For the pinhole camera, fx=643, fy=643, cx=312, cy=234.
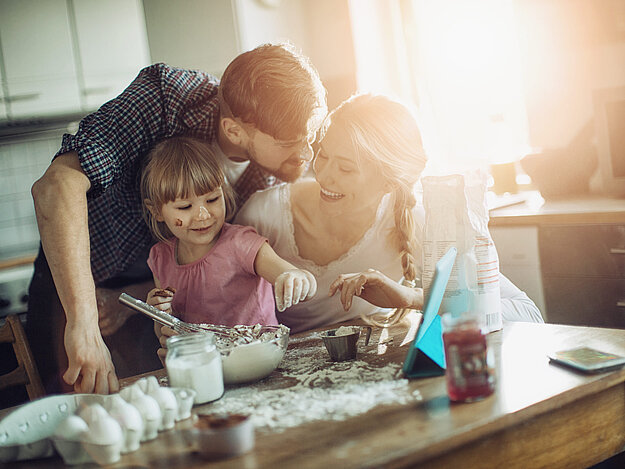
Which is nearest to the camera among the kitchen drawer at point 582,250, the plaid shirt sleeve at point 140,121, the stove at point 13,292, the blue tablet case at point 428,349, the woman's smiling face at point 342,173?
the blue tablet case at point 428,349

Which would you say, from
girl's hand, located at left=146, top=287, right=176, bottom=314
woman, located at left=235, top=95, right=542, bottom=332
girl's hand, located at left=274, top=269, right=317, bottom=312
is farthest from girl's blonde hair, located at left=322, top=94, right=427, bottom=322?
girl's hand, located at left=146, top=287, right=176, bottom=314

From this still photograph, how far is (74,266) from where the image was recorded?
1386 mm

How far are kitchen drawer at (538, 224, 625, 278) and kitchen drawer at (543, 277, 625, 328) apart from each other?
3 cm

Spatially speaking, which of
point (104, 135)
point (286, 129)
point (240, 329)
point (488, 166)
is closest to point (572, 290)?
point (488, 166)

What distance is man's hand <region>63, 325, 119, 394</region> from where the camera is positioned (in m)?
1.24

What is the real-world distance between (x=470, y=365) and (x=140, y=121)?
1.10 metres

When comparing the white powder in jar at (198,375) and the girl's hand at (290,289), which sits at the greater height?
the girl's hand at (290,289)

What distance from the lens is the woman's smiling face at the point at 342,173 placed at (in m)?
1.64

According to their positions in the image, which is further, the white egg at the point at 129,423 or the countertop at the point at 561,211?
the countertop at the point at 561,211

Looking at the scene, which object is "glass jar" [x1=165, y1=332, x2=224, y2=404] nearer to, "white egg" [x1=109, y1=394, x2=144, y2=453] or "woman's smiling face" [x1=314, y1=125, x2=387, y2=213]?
"white egg" [x1=109, y1=394, x2=144, y2=453]

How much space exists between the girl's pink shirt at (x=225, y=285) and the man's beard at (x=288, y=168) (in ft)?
0.76

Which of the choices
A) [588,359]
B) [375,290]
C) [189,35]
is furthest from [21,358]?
[189,35]

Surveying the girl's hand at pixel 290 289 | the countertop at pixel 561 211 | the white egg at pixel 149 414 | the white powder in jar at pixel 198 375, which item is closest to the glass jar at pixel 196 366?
the white powder in jar at pixel 198 375

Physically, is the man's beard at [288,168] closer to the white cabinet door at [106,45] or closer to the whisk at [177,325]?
the whisk at [177,325]
